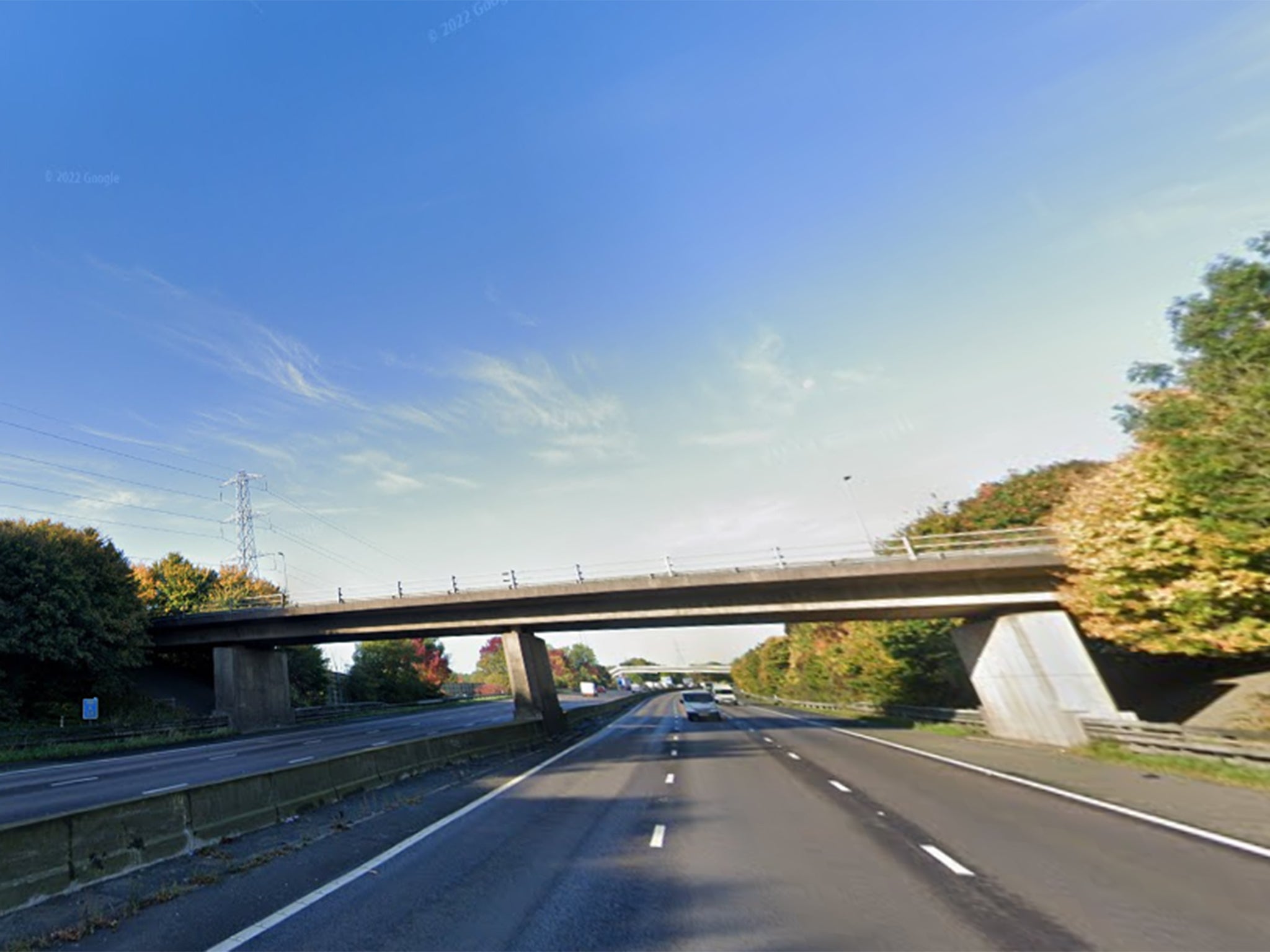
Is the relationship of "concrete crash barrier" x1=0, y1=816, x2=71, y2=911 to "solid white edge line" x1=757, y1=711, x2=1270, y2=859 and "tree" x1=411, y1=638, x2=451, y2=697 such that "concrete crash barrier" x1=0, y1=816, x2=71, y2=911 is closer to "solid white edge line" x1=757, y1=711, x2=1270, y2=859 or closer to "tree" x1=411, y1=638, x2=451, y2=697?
"solid white edge line" x1=757, y1=711, x2=1270, y2=859

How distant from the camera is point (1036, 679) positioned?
23.8 m

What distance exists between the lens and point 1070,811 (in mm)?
10594

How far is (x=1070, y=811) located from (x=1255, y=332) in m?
13.2

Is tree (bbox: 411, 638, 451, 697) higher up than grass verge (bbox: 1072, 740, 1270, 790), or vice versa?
tree (bbox: 411, 638, 451, 697)

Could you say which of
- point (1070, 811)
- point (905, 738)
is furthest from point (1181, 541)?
point (905, 738)

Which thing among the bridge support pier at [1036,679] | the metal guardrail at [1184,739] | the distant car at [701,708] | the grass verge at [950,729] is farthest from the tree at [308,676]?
the metal guardrail at [1184,739]

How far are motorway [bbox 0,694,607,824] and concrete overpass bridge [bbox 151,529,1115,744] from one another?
6.02m

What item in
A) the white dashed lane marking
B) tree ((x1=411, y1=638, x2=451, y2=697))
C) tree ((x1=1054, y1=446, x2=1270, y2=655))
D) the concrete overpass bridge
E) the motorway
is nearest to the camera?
the motorway

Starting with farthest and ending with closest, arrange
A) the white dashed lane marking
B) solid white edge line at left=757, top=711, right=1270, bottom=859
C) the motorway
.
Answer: the white dashed lane marking
the motorway
solid white edge line at left=757, top=711, right=1270, bottom=859

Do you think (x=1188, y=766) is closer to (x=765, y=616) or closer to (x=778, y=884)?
(x=778, y=884)

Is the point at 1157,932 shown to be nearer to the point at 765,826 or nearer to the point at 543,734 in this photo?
the point at 765,826

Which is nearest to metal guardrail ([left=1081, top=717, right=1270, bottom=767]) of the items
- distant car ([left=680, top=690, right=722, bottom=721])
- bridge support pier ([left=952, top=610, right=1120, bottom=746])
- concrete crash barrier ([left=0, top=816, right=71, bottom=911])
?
bridge support pier ([left=952, top=610, right=1120, bottom=746])

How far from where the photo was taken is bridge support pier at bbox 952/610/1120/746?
866 inches

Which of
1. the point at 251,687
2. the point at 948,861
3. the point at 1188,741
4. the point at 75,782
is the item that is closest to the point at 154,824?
the point at 948,861
